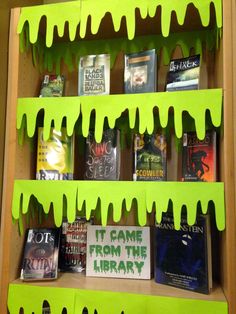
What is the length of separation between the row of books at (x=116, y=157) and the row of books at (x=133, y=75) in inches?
6.8

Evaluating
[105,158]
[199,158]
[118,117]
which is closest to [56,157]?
[105,158]

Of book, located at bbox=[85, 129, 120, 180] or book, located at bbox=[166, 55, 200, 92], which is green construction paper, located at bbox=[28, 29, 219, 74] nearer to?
book, located at bbox=[166, 55, 200, 92]

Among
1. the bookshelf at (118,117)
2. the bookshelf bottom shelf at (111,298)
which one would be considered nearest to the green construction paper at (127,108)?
the bookshelf at (118,117)

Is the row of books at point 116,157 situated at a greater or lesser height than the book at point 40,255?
greater

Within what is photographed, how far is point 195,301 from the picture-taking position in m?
1.04

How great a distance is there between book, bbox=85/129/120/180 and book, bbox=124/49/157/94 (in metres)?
0.19

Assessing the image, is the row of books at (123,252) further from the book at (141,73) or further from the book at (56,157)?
the book at (141,73)

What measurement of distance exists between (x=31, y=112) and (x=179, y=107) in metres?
0.55

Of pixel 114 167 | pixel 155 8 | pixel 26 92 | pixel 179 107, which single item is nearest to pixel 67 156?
pixel 114 167

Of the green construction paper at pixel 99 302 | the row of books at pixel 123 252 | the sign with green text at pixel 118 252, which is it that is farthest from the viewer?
the sign with green text at pixel 118 252

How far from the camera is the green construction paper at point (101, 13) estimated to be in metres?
1.16

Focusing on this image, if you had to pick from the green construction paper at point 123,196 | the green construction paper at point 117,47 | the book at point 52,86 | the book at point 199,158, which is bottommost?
the green construction paper at point 123,196

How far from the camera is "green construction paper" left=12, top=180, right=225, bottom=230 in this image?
42.3 inches

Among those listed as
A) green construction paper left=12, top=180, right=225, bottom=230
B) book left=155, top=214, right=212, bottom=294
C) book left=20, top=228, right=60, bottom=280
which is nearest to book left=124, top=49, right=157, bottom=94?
green construction paper left=12, top=180, right=225, bottom=230
